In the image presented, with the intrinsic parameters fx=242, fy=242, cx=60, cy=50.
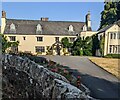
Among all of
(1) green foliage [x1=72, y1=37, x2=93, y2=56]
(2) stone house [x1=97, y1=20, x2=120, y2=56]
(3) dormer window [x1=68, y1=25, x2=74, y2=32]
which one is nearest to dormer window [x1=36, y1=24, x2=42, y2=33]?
(3) dormer window [x1=68, y1=25, x2=74, y2=32]

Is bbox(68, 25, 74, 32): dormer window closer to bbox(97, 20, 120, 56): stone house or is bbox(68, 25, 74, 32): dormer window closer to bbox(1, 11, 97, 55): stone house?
bbox(1, 11, 97, 55): stone house

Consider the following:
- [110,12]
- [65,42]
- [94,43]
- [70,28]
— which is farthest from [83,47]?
[110,12]

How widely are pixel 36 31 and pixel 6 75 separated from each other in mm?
38628

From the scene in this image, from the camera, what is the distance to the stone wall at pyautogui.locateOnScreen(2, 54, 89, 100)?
7.62 metres

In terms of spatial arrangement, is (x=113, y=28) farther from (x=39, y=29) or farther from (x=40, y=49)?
(x=39, y=29)

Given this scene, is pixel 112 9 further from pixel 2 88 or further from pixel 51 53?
pixel 2 88

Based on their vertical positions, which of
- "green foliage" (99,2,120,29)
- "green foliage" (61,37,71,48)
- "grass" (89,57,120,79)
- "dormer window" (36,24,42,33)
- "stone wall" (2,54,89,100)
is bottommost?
"grass" (89,57,120,79)

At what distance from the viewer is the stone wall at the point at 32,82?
7.62 metres

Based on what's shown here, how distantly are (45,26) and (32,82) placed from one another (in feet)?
145

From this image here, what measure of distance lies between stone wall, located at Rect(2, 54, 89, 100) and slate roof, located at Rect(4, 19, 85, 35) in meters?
36.3

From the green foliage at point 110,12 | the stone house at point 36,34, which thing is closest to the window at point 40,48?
the stone house at point 36,34

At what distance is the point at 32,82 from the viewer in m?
12.1

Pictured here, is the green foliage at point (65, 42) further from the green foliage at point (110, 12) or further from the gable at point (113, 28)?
the green foliage at point (110, 12)

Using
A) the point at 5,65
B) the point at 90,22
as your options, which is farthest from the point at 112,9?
the point at 5,65
